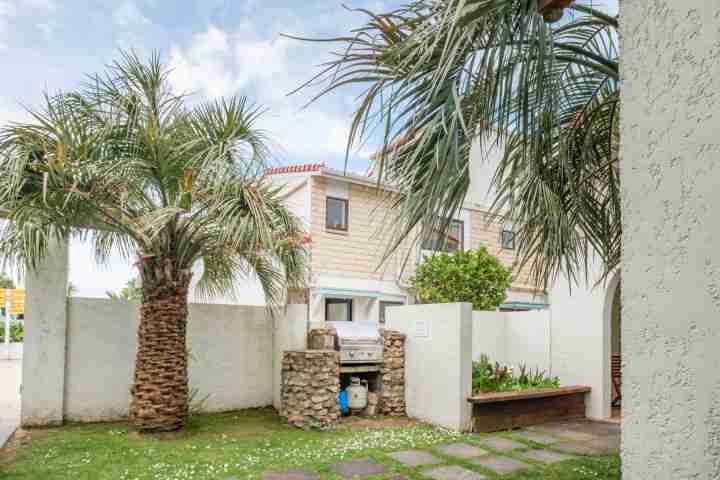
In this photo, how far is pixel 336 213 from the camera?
593 inches

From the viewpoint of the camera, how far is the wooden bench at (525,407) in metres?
8.55

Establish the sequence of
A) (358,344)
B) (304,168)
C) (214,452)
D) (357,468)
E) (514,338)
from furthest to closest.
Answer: (304,168) → (514,338) → (358,344) → (214,452) → (357,468)

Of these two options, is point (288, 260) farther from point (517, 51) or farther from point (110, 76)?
point (517, 51)

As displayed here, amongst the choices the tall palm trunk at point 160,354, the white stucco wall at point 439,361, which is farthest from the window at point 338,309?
the tall palm trunk at point 160,354

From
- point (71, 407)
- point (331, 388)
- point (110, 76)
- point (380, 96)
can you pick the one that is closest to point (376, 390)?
point (331, 388)

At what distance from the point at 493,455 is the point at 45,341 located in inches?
270

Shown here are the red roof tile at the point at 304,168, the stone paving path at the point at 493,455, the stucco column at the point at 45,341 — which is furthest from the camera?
the red roof tile at the point at 304,168

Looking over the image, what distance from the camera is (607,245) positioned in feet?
18.4

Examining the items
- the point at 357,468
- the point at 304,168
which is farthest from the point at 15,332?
the point at 357,468

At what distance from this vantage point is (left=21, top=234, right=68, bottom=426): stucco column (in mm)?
8195

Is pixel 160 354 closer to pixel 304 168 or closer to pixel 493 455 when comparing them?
pixel 493 455

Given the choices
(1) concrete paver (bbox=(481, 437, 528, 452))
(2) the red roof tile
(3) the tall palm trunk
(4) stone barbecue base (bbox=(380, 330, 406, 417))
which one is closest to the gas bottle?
(4) stone barbecue base (bbox=(380, 330, 406, 417))

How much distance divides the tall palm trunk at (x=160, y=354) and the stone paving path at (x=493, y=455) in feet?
8.18

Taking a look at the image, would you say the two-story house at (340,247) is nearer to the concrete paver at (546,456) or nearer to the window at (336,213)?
the window at (336,213)
